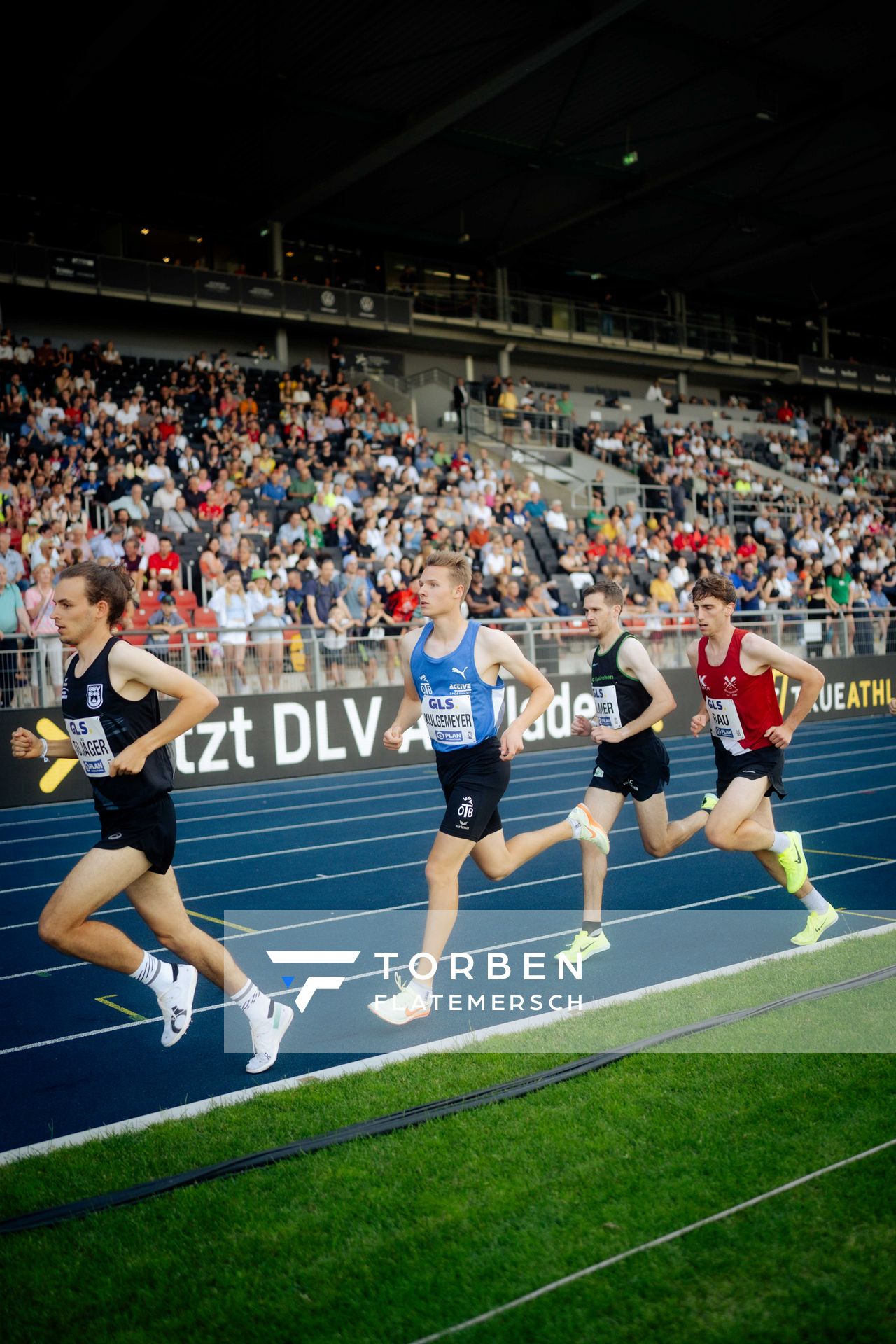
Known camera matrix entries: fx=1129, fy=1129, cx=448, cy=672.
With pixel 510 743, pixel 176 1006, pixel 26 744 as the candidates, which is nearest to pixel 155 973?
pixel 176 1006

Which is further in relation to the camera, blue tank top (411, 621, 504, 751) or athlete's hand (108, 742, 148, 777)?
blue tank top (411, 621, 504, 751)

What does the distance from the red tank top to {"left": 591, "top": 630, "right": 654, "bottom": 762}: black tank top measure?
46 cm

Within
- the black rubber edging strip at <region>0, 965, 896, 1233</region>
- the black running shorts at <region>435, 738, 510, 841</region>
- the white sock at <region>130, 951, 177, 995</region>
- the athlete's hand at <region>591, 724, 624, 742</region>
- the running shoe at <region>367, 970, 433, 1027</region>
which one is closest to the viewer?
the black rubber edging strip at <region>0, 965, 896, 1233</region>

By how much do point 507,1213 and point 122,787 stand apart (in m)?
2.30

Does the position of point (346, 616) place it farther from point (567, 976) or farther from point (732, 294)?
point (732, 294)

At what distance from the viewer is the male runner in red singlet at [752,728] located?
627 cm

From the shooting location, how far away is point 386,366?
1289 inches

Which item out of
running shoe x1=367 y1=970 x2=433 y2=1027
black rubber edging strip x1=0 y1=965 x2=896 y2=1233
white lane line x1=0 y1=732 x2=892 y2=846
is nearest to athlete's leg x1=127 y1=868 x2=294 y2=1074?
running shoe x1=367 y1=970 x2=433 y2=1027

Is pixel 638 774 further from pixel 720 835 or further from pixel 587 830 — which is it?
pixel 720 835

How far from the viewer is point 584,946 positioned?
617 cm

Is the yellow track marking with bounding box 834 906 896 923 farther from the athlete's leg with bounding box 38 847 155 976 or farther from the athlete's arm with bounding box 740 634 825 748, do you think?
the athlete's leg with bounding box 38 847 155 976

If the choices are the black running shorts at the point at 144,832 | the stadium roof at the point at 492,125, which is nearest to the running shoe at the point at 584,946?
the black running shorts at the point at 144,832

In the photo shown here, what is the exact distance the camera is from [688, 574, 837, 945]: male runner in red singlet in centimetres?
→ 627

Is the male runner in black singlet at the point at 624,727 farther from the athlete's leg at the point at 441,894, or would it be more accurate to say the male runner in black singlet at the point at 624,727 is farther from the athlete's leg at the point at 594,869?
the athlete's leg at the point at 441,894
